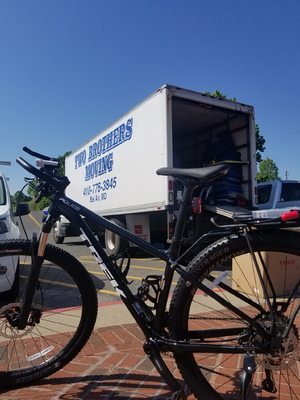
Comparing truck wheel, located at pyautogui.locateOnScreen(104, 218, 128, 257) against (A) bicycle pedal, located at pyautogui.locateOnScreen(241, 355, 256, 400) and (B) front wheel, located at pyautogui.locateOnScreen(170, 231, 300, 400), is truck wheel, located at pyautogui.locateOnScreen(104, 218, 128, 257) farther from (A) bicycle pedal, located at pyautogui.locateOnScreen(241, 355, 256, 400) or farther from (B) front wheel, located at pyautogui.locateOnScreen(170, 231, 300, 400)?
(A) bicycle pedal, located at pyautogui.locateOnScreen(241, 355, 256, 400)

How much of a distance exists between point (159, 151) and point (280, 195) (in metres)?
4.04

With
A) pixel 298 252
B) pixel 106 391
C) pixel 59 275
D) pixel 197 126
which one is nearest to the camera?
pixel 298 252

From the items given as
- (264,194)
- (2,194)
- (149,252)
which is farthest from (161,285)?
(264,194)

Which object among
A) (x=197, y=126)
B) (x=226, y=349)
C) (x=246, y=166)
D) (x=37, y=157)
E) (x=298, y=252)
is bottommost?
(x=226, y=349)

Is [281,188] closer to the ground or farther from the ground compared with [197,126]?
closer to the ground

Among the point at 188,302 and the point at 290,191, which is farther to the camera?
the point at 290,191

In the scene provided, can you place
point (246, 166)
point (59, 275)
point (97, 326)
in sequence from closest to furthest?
point (59, 275) < point (97, 326) < point (246, 166)

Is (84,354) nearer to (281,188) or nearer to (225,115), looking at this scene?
(225,115)

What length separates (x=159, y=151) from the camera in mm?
8250

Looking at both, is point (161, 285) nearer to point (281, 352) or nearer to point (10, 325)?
point (281, 352)

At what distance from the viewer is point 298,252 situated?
2.18m

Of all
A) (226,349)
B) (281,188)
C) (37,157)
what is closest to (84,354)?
(226,349)

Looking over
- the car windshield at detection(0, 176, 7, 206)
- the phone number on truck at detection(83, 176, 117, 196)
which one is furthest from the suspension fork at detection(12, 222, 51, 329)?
the phone number on truck at detection(83, 176, 117, 196)

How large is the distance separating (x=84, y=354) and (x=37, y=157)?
162 centimetres
